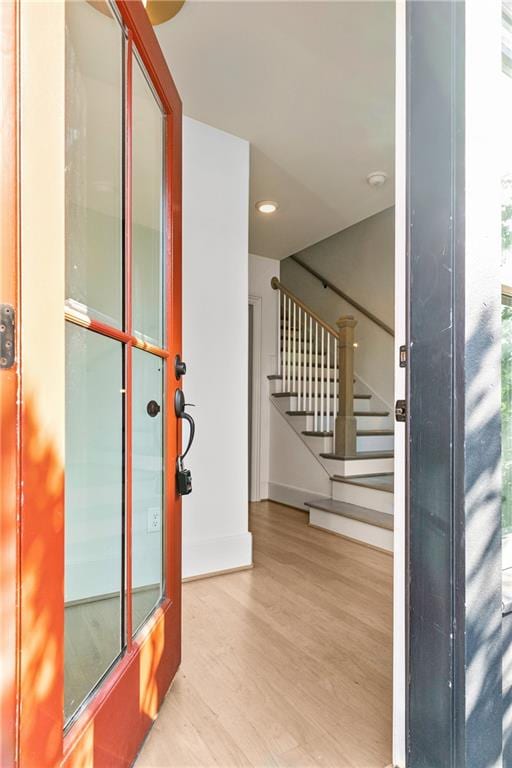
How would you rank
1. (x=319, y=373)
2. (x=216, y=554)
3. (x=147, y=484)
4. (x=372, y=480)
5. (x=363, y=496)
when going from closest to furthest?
(x=147, y=484) → (x=216, y=554) → (x=363, y=496) → (x=372, y=480) → (x=319, y=373)

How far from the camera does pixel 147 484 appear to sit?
4.24 feet

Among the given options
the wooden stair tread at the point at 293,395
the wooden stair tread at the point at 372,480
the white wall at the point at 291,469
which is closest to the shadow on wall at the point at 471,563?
the wooden stair tread at the point at 372,480

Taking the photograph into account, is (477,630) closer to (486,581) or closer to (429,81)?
(486,581)

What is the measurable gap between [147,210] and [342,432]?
2589 mm

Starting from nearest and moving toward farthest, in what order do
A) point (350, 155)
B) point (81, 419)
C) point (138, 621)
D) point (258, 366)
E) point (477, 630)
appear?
1. point (477, 630)
2. point (81, 419)
3. point (138, 621)
4. point (350, 155)
5. point (258, 366)

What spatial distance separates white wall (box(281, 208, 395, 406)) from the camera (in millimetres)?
3871

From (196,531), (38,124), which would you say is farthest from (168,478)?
(196,531)

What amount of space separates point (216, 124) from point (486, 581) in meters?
2.52

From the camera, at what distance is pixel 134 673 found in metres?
1.06

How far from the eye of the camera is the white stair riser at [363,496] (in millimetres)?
3088

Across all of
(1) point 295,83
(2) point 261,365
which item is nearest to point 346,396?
(2) point 261,365

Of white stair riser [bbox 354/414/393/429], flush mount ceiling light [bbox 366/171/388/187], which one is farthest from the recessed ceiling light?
white stair riser [bbox 354/414/393/429]

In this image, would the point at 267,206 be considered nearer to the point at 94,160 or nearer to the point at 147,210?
the point at 147,210

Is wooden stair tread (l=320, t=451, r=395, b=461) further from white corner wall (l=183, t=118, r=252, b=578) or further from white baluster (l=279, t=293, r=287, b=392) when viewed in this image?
white corner wall (l=183, t=118, r=252, b=578)
